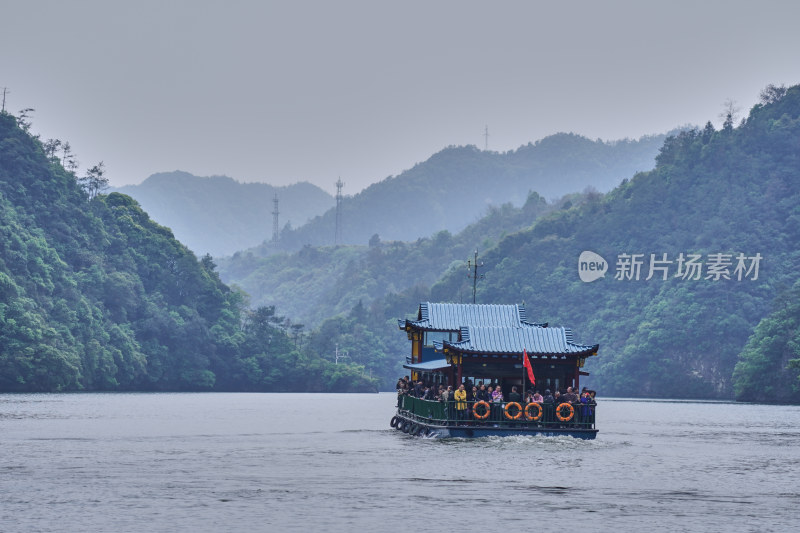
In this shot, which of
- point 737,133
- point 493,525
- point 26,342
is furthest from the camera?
point 737,133

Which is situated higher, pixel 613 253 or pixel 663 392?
pixel 613 253

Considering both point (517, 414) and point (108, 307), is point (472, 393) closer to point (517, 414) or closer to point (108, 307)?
point (517, 414)

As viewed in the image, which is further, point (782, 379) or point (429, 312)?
point (782, 379)

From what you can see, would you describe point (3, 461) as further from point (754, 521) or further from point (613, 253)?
point (613, 253)

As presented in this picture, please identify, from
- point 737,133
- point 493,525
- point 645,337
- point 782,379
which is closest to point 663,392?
point 645,337

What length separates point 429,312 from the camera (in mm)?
60688

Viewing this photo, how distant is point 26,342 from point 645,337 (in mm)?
79513

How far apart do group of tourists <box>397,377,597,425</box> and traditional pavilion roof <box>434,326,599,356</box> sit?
5.07 feet

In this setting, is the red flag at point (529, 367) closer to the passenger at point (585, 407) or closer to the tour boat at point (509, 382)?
the tour boat at point (509, 382)

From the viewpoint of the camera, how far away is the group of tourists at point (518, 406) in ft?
164

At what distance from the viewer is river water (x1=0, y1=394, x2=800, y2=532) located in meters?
31.0

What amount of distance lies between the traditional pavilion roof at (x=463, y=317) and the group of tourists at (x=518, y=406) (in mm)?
9163

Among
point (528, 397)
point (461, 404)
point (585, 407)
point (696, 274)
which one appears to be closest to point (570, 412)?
point (585, 407)

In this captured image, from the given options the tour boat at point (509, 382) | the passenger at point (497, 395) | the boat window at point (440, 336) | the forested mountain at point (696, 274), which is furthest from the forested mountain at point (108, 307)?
the passenger at point (497, 395)
